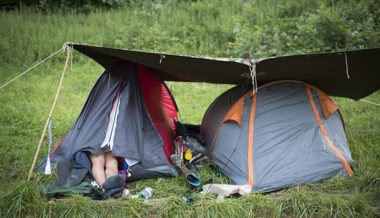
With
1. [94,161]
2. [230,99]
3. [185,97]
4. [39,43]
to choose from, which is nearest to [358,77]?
[230,99]

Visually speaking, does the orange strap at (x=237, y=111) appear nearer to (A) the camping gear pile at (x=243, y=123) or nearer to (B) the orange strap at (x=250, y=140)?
(A) the camping gear pile at (x=243, y=123)

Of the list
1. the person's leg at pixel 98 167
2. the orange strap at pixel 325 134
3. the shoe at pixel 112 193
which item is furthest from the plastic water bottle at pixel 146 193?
the orange strap at pixel 325 134

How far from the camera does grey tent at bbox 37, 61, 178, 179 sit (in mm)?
3387

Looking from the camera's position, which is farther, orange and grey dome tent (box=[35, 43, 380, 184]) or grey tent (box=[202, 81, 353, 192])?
grey tent (box=[202, 81, 353, 192])

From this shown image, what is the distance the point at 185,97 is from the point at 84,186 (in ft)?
14.1

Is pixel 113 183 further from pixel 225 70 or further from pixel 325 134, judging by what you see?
pixel 325 134

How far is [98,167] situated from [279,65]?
7.33 ft

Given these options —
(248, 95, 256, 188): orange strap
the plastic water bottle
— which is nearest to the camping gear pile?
(248, 95, 256, 188): orange strap

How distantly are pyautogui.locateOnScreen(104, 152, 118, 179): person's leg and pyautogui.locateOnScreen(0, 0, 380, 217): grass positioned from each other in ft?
1.07

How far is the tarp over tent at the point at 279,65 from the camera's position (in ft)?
Answer: 9.30

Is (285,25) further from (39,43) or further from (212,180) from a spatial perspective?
(39,43)

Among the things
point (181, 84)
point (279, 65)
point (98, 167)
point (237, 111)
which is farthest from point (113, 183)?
point (181, 84)

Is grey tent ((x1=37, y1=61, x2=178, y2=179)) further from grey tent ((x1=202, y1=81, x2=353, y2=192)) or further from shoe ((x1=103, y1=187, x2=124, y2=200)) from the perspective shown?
grey tent ((x1=202, y1=81, x2=353, y2=192))

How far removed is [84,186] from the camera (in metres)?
2.90
